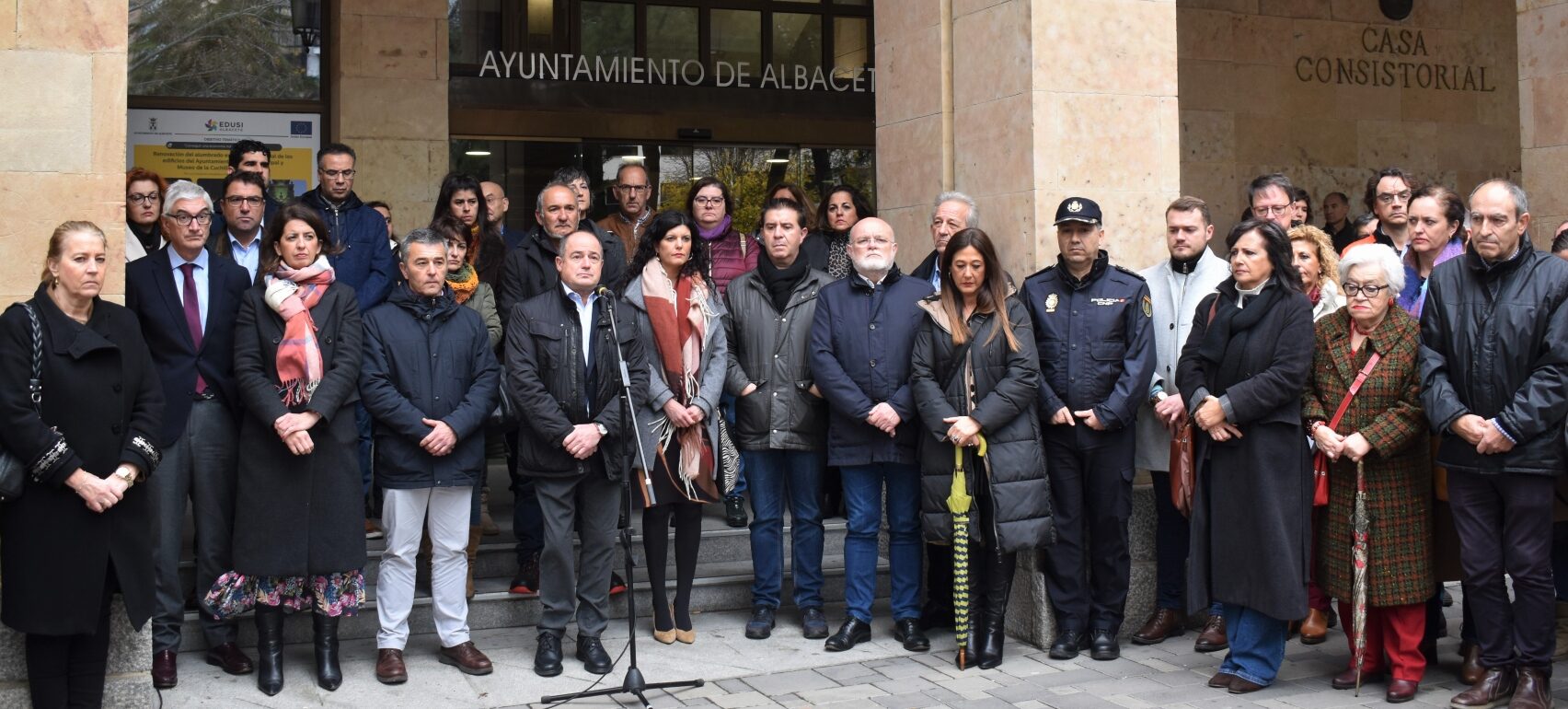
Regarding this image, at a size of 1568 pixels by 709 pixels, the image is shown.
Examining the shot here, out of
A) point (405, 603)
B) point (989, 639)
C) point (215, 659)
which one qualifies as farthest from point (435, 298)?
point (989, 639)

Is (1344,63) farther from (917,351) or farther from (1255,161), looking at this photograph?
(917,351)

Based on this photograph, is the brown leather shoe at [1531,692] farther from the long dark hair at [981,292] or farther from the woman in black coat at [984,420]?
the long dark hair at [981,292]

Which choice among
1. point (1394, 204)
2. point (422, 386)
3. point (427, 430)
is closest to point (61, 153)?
point (422, 386)

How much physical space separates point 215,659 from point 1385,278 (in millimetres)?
5132

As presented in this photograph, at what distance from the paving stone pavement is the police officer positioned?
272mm

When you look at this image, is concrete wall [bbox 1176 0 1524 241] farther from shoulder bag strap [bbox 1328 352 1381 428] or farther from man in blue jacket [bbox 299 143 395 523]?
man in blue jacket [bbox 299 143 395 523]

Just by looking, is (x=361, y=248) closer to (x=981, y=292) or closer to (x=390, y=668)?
(x=390, y=668)

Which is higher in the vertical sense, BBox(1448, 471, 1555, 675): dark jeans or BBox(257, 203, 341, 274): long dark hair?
BBox(257, 203, 341, 274): long dark hair

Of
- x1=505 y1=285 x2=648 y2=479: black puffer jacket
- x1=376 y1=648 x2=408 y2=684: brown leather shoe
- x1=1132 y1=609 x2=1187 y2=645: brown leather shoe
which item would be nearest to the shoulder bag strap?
x1=1132 y1=609 x2=1187 y2=645: brown leather shoe

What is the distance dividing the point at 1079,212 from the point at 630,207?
2.58 metres

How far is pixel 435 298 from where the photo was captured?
6.81 metres

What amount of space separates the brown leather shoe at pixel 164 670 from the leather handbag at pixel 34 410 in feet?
3.61

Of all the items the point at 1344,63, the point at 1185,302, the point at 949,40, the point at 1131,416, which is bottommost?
the point at 1131,416

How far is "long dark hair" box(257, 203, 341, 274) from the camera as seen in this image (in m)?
6.59
